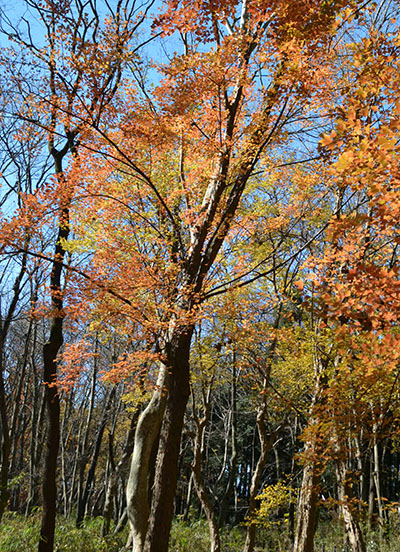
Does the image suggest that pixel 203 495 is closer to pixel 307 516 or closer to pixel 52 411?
pixel 307 516

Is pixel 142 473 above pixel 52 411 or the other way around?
the other way around

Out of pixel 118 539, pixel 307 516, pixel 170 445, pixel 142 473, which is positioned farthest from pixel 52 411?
pixel 118 539

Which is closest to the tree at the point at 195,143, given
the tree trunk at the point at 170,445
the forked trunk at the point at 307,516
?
the tree trunk at the point at 170,445

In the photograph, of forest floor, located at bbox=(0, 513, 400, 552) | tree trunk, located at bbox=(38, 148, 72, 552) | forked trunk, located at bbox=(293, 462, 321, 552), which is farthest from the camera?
forest floor, located at bbox=(0, 513, 400, 552)

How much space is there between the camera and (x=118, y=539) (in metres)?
10.9

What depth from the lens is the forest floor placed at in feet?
27.8

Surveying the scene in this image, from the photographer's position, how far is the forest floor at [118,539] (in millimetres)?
8461

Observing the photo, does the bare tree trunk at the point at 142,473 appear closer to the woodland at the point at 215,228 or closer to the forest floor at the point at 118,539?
the woodland at the point at 215,228

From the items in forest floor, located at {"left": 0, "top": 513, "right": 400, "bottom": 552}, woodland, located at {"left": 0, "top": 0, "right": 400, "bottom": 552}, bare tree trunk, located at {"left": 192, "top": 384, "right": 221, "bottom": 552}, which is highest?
woodland, located at {"left": 0, "top": 0, "right": 400, "bottom": 552}

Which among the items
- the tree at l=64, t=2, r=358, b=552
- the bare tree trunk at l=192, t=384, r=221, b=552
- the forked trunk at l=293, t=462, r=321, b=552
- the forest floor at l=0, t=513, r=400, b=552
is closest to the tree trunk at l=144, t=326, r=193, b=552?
the tree at l=64, t=2, r=358, b=552

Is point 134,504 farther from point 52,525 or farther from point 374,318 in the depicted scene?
point 374,318

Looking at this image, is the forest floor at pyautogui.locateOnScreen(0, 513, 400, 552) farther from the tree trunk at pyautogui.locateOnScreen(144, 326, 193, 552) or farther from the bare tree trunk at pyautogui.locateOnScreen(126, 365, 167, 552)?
the tree trunk at pyautogui.locateOnScreen(144, 326, 193, 552)

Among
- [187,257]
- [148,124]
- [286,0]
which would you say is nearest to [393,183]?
[286,0]

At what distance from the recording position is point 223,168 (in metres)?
6.27
